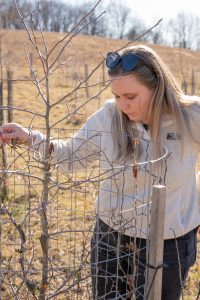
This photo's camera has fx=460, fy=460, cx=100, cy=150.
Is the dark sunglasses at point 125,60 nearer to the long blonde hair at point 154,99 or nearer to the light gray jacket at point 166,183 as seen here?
the long blonde hair at point 154,99

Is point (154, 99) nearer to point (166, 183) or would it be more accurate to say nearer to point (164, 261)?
point (166, 183)

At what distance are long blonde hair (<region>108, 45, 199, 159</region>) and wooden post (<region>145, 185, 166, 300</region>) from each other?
301 millimetres

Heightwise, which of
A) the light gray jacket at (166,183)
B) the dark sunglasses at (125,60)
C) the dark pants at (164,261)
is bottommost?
the dark pants at (164,261)

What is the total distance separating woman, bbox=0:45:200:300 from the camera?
1.52 metres

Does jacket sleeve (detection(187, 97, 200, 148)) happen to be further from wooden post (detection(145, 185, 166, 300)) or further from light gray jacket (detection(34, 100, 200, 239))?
wooden post (detection(145, 185, 166, 300))

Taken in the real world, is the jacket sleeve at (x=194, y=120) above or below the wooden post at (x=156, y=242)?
above

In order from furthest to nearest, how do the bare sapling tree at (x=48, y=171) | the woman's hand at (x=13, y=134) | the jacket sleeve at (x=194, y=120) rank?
the jacket sleeve at (x=194, y=120)
the woman's hand at (x=13, y=134)
the bare sapling tree at (x=48, y=171)

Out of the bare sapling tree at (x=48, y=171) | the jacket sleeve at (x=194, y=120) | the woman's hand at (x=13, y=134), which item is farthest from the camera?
the jacket sleeve at (x=194, y=120)

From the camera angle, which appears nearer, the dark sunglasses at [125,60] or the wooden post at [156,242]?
the wooden post at [156,242]

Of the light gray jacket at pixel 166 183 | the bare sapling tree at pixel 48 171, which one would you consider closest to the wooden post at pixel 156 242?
the bare sapling tree at pixel 48 171

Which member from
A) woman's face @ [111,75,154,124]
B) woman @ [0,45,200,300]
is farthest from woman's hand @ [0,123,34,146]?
woman's face @ [111,75,154,124]

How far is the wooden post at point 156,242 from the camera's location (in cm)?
127

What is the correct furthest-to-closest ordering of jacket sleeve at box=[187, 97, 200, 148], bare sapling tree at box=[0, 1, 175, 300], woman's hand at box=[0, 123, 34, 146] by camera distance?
jacket sleeve at box=[187, 97, 200, 148], woman's hand at box=[0, 123, 34, 146], bare sapling tree at box=[0, 1, 175, 300]

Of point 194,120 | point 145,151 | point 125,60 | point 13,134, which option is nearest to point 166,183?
point 145,151
